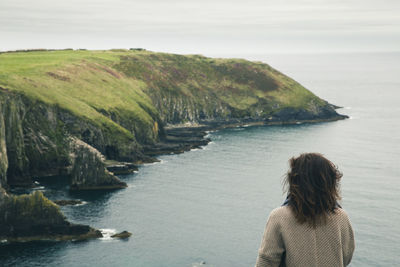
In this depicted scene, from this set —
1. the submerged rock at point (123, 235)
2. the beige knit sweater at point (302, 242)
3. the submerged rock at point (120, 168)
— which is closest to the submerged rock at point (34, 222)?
the submerged rock at point (123, 235)

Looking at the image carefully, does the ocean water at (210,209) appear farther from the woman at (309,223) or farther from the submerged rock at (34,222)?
the woman at (309,223)

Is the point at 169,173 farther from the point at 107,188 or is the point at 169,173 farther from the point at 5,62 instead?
the point at 5,62

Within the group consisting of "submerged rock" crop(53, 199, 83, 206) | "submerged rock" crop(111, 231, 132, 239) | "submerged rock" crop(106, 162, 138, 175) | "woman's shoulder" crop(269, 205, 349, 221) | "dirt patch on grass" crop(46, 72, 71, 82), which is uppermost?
"dirt patch on grass" crop(46, 72, 71, 82)

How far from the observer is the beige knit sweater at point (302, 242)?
6.71 metres

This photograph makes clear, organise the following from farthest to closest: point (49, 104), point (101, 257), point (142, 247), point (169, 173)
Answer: point (49, 104) → point (169, 173) → point (142, 247) → point (101, 257)

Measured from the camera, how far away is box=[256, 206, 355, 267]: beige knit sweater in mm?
6707

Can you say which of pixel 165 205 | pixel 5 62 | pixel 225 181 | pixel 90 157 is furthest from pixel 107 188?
pixel 5 62

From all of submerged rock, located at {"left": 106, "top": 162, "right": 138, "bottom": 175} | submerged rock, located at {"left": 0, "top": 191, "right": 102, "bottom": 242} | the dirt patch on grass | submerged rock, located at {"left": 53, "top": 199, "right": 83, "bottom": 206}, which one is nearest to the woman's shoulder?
submerged rock, located at {"left": 0, "top": 191, "right": 102, "bottom": 242}

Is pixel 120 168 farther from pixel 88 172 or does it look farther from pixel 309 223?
pixel 309 223

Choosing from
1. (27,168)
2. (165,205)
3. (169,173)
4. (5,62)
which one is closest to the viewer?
(165,205)

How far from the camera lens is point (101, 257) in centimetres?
7844

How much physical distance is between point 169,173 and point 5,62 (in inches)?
3102

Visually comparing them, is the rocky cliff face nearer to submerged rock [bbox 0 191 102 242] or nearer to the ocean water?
the ocean water

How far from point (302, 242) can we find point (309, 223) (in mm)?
263
